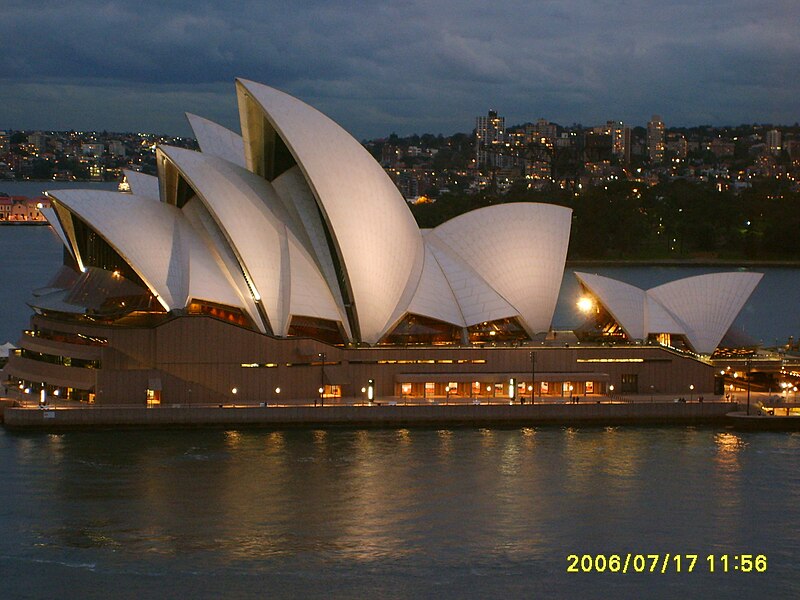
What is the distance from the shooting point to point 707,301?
145 feet

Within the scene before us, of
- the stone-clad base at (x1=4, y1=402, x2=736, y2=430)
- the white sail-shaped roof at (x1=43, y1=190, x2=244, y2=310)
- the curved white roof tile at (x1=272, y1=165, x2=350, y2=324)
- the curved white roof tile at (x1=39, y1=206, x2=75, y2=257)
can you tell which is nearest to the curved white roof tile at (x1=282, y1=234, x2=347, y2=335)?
the curved white roof tile at (x1=272, y1=165, x2=350, y2=324)

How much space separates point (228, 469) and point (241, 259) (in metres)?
8.57

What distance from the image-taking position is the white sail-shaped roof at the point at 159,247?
38812mm

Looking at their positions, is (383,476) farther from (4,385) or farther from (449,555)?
(4,385)

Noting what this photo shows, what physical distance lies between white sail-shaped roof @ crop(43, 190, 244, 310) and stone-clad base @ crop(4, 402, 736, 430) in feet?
11.4

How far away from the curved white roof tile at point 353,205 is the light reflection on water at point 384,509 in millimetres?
4969

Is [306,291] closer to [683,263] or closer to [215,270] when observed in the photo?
[215,270]

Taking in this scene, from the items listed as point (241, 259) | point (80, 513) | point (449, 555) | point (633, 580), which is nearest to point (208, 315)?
point (241, 259)

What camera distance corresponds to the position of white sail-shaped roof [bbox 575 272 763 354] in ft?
142

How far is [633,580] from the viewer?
24.9 m
